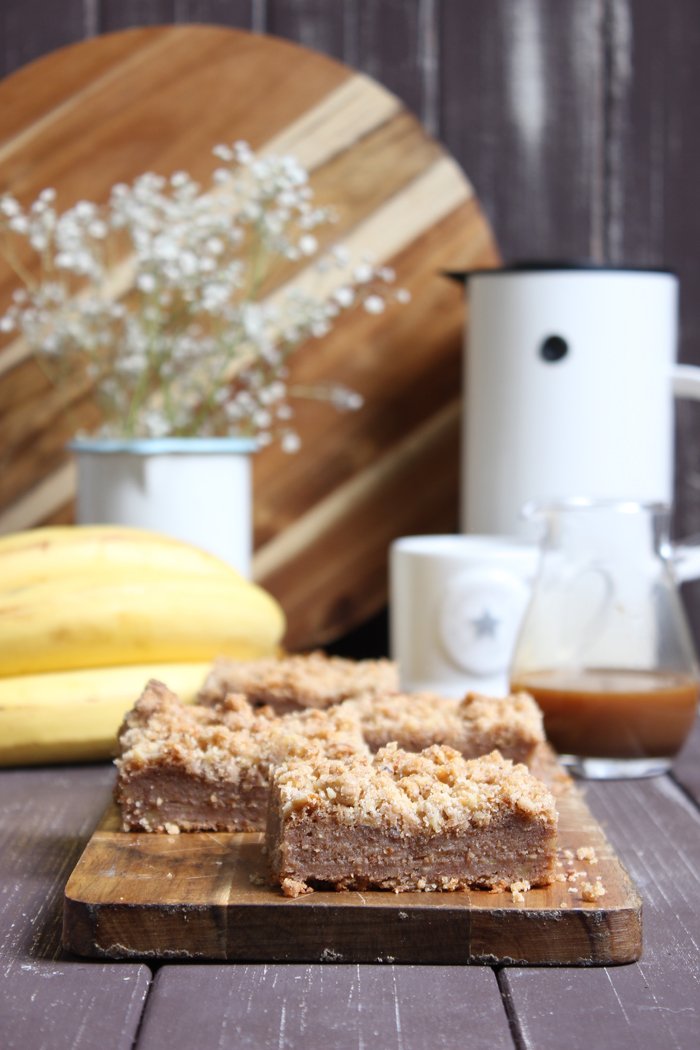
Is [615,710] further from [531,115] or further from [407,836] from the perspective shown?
[531,115]

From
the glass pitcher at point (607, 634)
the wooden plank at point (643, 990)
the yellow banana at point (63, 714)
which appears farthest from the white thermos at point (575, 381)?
the wooden plank at point (643, 990)

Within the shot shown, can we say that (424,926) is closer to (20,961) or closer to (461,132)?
(20,961)

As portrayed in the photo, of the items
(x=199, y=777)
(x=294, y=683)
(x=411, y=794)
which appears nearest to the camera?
(x=411, y=794)

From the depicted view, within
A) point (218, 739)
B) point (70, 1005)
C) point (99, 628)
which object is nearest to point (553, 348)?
point (99, 628)

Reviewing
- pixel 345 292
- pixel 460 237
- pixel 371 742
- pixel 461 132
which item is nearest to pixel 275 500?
pixel 345 292

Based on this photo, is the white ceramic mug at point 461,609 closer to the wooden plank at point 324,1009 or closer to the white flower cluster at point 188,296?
the white flower cluster at point 188,296

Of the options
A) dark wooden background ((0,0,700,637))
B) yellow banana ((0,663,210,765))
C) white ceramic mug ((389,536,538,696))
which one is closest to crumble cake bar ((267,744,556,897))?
yellow banana ((0,663,210,765))
